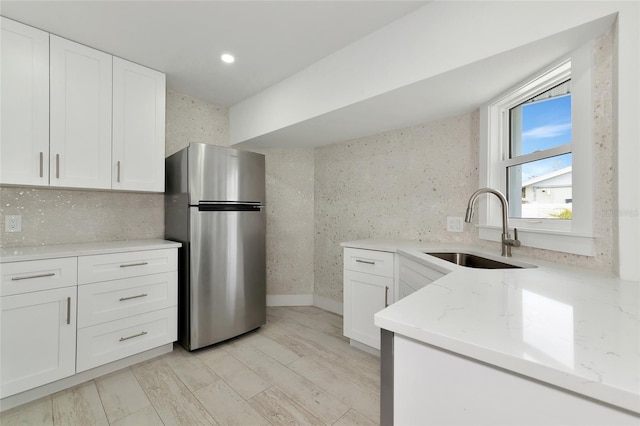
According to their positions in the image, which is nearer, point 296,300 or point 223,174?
point 223,174

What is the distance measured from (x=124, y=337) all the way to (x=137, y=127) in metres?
1.64

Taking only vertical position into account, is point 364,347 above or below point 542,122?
below

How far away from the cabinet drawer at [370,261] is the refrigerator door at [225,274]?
35.3 inches

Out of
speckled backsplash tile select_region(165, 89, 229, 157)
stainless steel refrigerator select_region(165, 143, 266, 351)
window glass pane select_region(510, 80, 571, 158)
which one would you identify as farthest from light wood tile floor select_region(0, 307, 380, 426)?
speckled backsplash tile select_region(165, 89, 229, 157)

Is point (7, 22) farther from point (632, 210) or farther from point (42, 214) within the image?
point (632, 210)

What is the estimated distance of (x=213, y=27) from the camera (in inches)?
66.7

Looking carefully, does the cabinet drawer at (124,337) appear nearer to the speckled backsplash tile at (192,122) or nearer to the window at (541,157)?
the speckled backsplash tile at (192,122)

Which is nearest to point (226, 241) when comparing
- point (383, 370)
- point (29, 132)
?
point (29, 132)

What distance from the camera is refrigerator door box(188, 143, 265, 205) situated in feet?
6.71

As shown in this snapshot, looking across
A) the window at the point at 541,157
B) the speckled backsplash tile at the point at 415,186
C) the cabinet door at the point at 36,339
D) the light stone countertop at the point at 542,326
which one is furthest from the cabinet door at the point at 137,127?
the window at the point at 541,157

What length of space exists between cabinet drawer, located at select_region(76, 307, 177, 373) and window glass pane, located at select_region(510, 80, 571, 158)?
9.53 ft

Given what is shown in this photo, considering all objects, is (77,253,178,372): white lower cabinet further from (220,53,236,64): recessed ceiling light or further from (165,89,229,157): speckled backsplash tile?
(220,53,236,64): recessed ceiling light

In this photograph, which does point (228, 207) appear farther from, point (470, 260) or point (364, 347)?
point (470, 260)

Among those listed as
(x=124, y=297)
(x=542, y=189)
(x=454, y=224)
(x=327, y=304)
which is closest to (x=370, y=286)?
(x=454, y=224)
